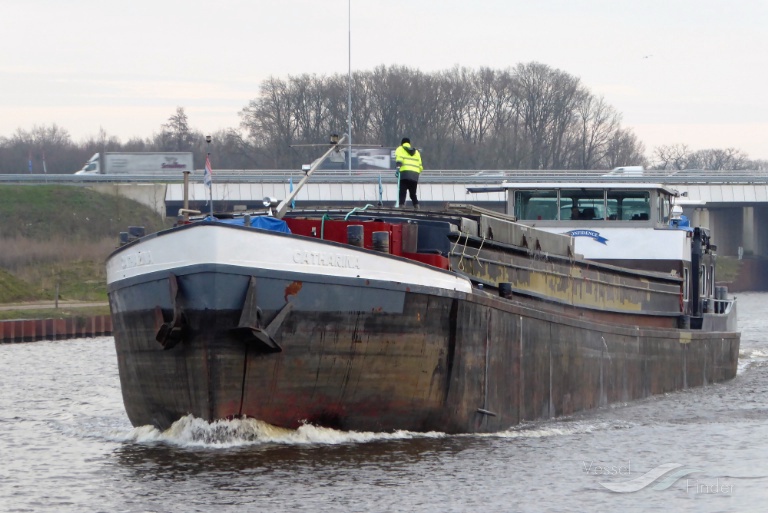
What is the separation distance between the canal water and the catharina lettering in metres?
2.10

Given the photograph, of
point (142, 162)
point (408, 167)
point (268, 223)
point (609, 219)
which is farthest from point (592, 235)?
point (142, 162)

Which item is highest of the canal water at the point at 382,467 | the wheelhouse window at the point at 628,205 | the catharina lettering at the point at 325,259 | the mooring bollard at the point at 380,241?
the wheelhouse window at the point at 628,205

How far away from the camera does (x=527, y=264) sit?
19297 mm

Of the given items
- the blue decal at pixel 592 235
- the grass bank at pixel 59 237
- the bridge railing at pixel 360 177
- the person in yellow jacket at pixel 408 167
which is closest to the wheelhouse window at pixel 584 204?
the blue decal at pixel 592 235

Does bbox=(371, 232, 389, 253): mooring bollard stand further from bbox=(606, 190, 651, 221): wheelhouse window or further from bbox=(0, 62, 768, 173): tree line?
bbox=(0, 62, 768, 173): tree line

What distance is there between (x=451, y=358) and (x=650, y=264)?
9382mm

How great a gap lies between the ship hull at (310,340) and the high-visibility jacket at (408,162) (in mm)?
4061

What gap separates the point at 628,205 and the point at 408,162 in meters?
5.60

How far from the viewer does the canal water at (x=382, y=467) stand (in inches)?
519

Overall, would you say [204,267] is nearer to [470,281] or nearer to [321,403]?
[321,403]

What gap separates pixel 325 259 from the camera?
1504cm

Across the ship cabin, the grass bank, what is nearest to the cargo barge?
the ship cabin

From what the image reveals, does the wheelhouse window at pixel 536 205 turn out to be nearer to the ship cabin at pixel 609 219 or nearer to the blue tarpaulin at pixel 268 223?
the ship cabin at pixel 609 219

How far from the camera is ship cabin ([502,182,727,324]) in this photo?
24391 mm
